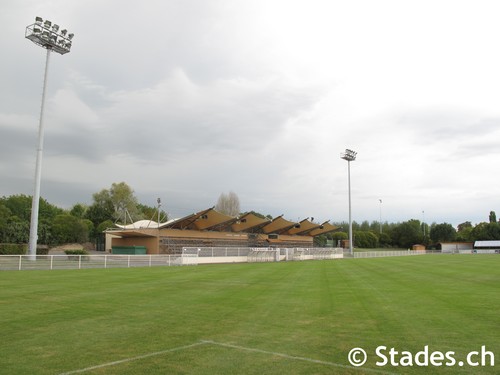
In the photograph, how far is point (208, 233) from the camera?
74.6 metres

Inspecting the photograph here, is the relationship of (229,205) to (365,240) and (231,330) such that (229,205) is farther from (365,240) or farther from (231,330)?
(231,330)

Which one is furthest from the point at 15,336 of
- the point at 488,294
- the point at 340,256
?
the point at 340,256

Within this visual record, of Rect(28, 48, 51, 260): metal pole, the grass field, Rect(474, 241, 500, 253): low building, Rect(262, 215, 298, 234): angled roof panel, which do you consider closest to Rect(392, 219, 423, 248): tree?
Rect(474, 241, 500, 253): low building

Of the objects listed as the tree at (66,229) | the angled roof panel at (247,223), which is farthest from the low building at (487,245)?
the tree at (66,229)

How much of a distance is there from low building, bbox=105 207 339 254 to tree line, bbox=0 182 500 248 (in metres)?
5.47

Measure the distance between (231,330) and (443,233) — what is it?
441ft

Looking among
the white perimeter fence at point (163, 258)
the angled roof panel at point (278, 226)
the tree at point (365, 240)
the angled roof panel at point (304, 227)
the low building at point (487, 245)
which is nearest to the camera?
the white perimeter fence at point (163, 258)

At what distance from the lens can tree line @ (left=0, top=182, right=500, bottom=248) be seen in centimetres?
7288

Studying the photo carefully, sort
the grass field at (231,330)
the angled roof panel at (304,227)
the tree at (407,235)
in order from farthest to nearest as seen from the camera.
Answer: the tree at (407,235) → the angled roof panel at (304,227) → the grass field at (231,330)

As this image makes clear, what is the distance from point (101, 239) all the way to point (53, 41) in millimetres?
50213

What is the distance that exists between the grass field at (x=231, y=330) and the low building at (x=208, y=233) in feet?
164

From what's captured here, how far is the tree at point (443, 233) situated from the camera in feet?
423

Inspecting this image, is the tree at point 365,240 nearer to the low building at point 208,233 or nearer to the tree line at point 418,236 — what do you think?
the tree line at point 418,236

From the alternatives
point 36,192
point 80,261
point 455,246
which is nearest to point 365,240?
point 455,246
